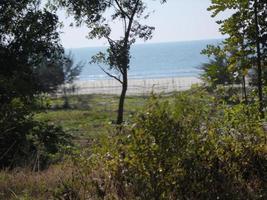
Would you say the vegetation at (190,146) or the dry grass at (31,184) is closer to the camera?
the vegetation at (190,146)

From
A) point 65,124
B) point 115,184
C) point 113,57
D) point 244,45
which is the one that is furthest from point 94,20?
point 115,184

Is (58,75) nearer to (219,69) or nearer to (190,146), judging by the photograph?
(219,69)

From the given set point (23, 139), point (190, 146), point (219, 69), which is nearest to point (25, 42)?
point (23, 139)

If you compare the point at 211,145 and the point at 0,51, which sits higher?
the point at 0,51

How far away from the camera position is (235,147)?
14.9ft

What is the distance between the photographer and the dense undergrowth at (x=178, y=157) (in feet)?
13.0

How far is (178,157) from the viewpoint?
13.0ft

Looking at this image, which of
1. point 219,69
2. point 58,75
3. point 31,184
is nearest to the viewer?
point 31,184

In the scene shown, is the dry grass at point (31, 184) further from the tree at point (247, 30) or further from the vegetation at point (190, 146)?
the tree at point (247, 30)

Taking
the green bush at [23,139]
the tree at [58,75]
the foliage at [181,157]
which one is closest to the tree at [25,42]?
the green bush at [23,139]

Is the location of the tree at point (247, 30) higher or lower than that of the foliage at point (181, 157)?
higher

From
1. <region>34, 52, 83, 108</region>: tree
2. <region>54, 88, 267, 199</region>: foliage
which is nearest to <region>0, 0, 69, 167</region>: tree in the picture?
<region>54, 88, 267, 199</region>: foliage

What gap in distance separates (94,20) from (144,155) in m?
24.5

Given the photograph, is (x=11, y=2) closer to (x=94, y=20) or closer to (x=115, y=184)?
(x=94, y=20)
